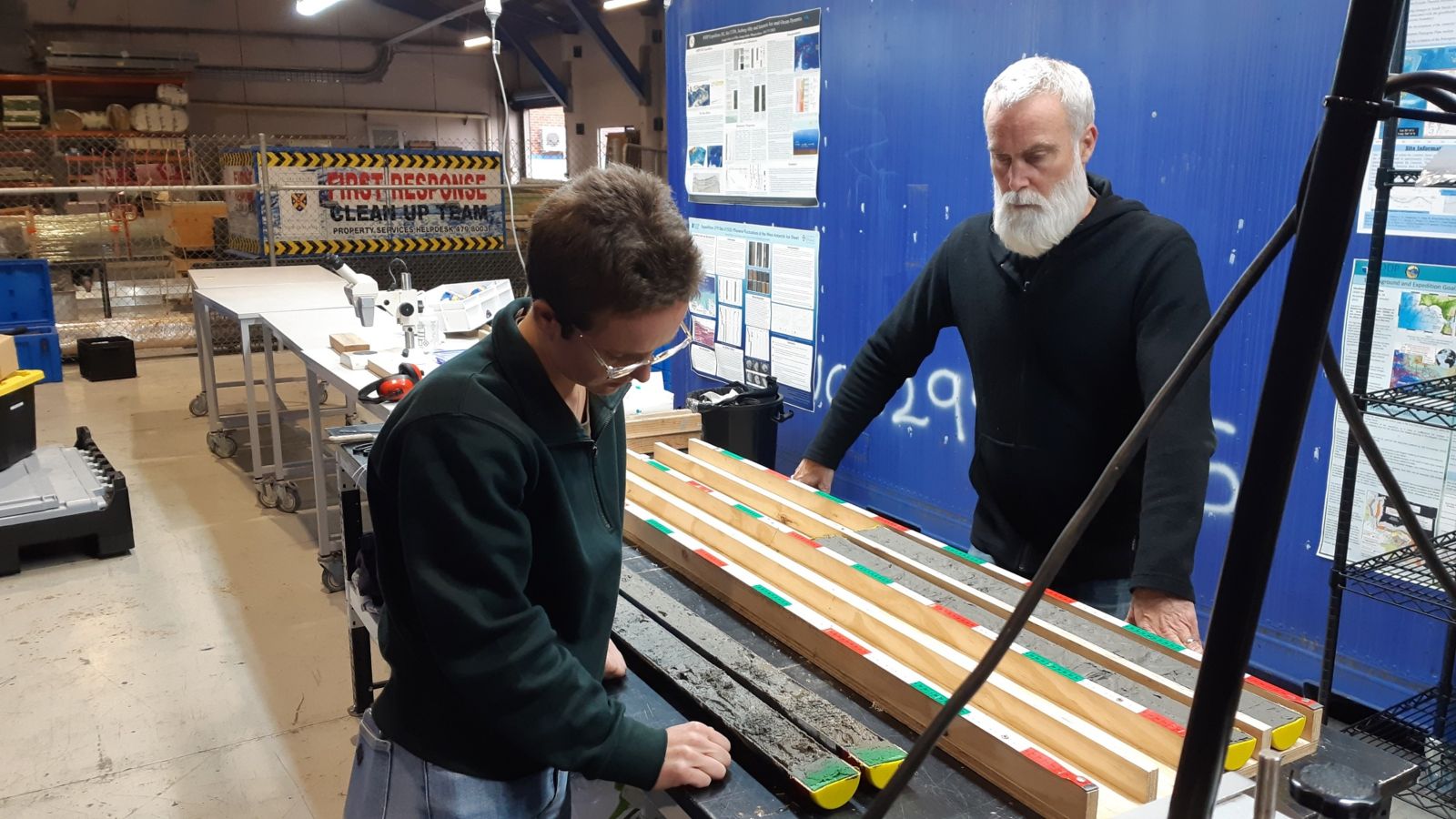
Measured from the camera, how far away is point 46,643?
3.52 meters

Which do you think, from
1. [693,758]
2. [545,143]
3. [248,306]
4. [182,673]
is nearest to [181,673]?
[182,673]

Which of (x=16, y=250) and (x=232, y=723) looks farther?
(x=16, y=250)

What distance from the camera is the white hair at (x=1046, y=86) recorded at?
1.82m

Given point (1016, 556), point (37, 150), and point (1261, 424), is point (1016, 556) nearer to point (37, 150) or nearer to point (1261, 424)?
point (1261, 424)

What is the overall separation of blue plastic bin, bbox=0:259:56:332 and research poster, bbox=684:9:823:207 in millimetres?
5223

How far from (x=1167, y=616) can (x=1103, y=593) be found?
31cm

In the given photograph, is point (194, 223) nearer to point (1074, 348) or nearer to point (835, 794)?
point (1074, 348)

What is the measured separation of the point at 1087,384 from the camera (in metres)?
1.88

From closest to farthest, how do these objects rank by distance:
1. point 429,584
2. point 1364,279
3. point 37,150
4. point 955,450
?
point 429,584
point 1364,279
point 955,450
point 37,150

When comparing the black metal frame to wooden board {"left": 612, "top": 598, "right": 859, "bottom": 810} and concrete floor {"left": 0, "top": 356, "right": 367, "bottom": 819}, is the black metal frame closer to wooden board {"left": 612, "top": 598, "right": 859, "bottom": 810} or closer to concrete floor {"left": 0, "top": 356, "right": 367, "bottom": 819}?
wooden board {"left": 612, "top": 598, "right": 859, "bottom": 810}

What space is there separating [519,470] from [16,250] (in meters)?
9.62

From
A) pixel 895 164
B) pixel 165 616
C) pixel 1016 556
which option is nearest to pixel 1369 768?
pixel 1016 556

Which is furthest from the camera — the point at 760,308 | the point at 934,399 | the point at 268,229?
the point at 268,229

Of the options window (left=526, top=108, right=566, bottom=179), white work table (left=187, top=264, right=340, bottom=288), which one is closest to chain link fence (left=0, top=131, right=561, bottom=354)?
white work table (left=187, top=264, right=340, bottom=288)
